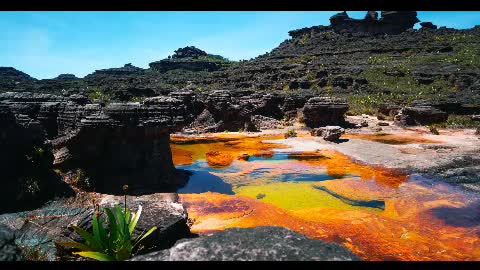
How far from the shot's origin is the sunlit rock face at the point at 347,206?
7371mm

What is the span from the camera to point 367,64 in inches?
2315

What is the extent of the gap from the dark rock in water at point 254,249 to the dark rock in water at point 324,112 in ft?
83.9

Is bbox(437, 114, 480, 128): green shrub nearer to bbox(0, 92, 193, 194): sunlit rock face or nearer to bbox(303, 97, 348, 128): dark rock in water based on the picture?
bbox(303, 97, 348, 128): dark rock in water

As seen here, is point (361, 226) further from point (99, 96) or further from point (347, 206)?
point (99, 96)

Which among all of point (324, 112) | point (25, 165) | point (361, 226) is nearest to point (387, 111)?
point (324, 112)

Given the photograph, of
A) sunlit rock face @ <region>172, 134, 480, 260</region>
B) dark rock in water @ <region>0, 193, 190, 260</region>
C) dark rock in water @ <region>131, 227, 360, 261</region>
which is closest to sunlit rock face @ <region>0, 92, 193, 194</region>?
sunlit rock face @ <region>172, 134, 480, 260</region>

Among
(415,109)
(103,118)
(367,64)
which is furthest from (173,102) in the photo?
(367,64)

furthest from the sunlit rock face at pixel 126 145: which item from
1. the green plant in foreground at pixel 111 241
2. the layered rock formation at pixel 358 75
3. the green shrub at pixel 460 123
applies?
the layered rock formation at pixel 358 75

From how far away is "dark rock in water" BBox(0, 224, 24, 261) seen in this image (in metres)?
3.03

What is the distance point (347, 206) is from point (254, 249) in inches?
304

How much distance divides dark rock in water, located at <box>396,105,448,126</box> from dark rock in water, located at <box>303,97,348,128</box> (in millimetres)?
4989

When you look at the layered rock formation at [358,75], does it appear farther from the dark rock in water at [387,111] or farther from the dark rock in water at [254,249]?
the dark rock in water at [254,249]
